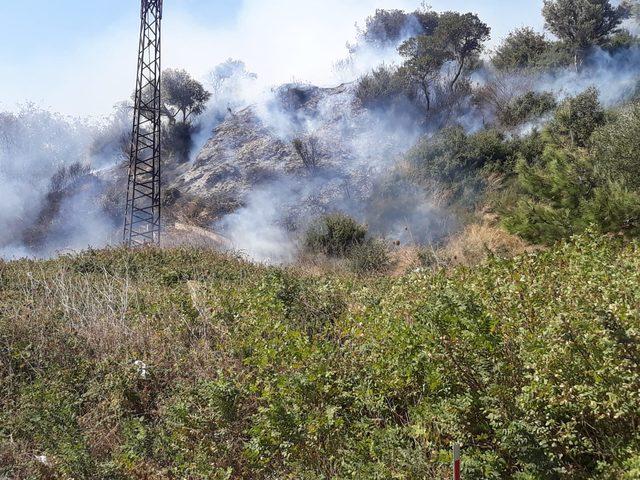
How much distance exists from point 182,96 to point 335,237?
19.0m

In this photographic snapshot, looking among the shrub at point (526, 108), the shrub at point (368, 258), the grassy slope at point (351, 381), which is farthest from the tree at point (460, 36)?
the grassy slope at point (351, 381)

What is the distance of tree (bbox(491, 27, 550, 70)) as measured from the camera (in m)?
23.6

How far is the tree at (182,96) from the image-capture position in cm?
3053

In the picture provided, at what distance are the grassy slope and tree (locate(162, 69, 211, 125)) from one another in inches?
996

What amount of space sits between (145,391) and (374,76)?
21966 millimetres

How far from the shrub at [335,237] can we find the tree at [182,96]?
59.4 feet

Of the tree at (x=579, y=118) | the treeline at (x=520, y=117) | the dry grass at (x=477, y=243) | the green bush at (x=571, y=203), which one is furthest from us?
the tree at (x=579, y=118)

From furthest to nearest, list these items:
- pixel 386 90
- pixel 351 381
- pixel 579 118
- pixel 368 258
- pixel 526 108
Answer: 1. pixel 386 90
2. pixel 526 108
3. pixel 579 118
4. pixel 368 258
5. pixel 351 381

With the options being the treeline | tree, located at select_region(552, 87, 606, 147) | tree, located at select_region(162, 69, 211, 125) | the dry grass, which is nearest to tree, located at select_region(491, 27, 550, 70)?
the treeline

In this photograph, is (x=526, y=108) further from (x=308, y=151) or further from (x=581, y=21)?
(x=308, y=151)

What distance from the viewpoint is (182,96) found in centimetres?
3059

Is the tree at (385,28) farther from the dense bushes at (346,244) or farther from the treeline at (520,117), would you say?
the dense bushes at (346,244)

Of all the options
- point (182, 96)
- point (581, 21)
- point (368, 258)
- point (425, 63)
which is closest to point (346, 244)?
point (368, 258)

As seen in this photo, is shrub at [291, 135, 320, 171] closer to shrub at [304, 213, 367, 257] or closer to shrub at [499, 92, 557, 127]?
shrub at [499, 92, 557, 127]
